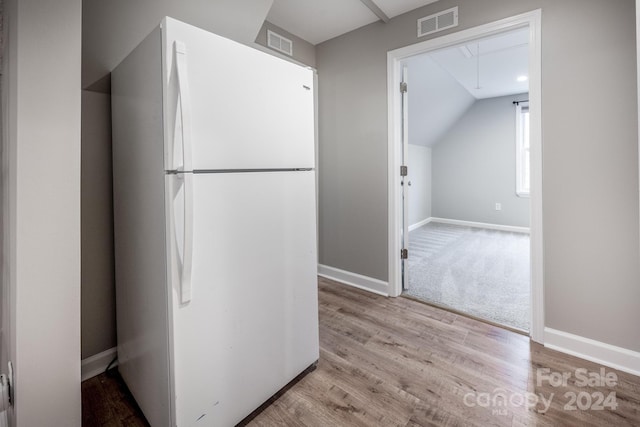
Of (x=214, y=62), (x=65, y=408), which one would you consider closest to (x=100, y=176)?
(x=214, y=62)

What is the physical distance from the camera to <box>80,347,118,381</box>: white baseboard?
167 cm

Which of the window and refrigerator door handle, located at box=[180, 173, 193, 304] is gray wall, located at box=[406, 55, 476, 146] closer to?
the window

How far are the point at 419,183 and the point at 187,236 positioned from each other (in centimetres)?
561

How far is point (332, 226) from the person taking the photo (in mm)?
3215

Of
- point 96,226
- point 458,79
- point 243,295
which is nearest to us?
point 243,295

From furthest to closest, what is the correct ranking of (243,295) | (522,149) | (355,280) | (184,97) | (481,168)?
(481,168), (522,149), (355,280), (243,295), (184,97)

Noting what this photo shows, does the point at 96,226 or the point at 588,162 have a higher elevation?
the point at 588,162

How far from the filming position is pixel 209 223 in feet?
3.90

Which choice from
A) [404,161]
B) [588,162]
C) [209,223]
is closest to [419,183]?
[404,161]

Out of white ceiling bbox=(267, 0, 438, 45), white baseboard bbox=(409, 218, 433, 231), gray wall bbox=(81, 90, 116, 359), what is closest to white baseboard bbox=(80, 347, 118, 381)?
gray wall bbox=(81, 90, 116, 359)

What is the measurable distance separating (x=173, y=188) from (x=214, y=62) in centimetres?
51

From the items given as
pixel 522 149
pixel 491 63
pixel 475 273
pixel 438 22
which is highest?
pixel 491 63

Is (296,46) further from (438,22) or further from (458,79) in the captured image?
(458,79)

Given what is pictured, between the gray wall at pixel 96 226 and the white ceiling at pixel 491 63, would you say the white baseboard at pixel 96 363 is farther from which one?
the white ceiling at pixel 491 63
